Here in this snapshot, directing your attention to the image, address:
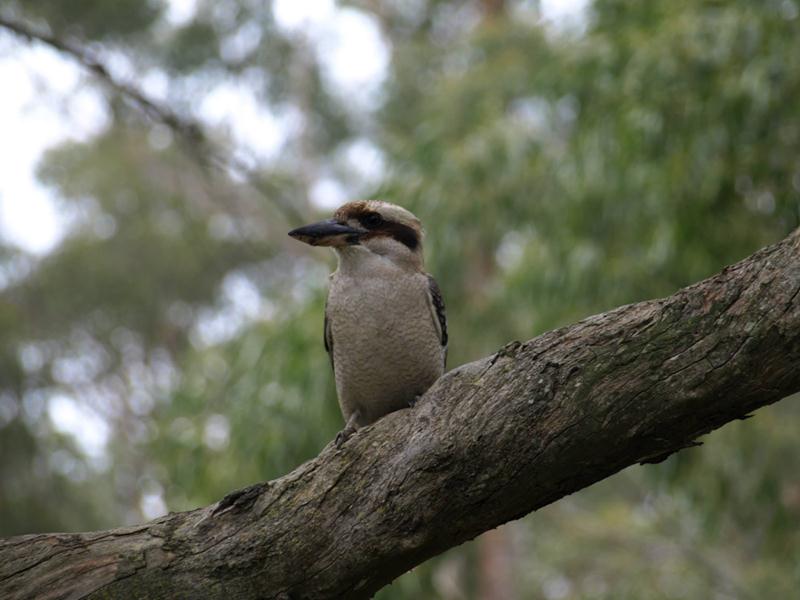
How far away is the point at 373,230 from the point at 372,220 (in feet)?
0.12

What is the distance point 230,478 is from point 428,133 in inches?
106

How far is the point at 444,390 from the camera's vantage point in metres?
2.66

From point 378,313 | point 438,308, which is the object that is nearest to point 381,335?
point 378,313

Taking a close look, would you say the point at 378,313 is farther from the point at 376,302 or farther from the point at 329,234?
the point at 329,234

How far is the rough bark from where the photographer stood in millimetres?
2295

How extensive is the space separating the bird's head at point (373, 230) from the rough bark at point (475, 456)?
3.36 feet

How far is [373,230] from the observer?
3.74 metres

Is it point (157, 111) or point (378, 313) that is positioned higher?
point (157, 111)

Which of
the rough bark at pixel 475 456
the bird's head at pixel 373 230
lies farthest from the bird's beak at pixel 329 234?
the rough bark at pixel 475 456

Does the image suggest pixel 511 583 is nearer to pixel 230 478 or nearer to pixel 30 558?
pixel 230 478

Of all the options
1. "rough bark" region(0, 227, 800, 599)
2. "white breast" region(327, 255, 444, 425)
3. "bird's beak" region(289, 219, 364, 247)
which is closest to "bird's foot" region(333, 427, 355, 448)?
"rough bark" region(0, 227, 800, 599)

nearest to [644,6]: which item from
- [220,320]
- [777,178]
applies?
[777,178]

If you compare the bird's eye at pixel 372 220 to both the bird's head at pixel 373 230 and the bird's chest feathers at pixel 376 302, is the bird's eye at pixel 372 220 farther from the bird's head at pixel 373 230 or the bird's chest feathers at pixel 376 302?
the bird's chest feathers at pixel 376 302

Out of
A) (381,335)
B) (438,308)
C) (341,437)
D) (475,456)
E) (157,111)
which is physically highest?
(157,111)
